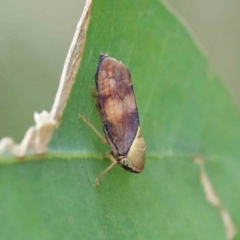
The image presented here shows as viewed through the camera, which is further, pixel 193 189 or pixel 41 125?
pixel 193 189

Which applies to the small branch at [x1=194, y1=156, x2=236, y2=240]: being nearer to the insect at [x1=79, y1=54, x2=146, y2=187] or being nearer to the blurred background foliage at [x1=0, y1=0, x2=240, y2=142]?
the insect at [x1=79, y1=54, x2=146, y2=187]

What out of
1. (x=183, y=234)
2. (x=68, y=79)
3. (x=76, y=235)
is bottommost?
(x=183, y=234)

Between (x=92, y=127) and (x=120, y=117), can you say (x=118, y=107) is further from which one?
(x=92, y=127)

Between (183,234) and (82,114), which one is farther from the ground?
(82,114)

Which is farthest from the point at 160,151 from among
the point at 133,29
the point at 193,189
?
the point at 133,29

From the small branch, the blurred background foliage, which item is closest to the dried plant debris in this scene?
the small branch

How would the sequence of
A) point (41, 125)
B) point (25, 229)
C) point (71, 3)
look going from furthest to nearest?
point (71, 3) → point (41, 125) → point (25, 229)

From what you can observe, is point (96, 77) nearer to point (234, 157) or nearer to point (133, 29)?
point (133, 29)
